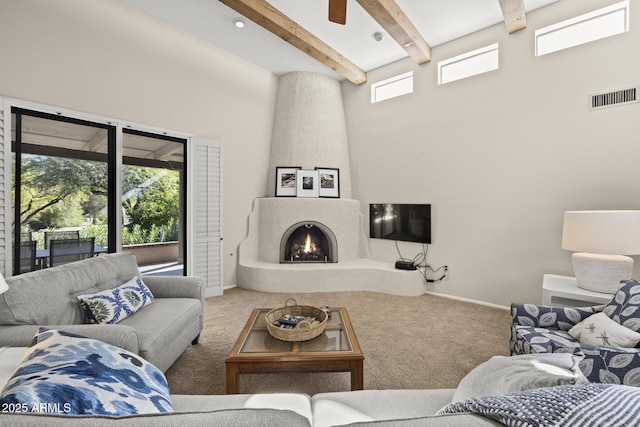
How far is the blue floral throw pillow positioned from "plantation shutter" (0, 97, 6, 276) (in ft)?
7.26

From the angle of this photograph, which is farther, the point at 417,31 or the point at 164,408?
the point at 417,31

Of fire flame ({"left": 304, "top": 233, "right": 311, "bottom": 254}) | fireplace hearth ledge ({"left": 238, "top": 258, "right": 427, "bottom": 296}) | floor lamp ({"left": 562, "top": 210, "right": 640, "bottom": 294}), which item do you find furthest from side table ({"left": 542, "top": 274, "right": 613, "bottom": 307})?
fire flame ({"left": 304, "top": 233, "right": 311, "bottom": 254})

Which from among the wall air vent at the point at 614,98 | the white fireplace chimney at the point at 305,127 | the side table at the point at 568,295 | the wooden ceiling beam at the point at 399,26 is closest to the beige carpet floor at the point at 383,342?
the side table at the point at 568,295

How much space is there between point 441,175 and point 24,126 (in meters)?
A: 4.51

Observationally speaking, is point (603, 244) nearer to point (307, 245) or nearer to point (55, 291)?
point (307, 245)

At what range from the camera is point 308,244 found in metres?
4.62

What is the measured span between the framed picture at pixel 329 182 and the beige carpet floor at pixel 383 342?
1.58 metres

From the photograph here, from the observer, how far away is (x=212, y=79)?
13.0ft

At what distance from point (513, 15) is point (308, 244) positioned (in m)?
3.75

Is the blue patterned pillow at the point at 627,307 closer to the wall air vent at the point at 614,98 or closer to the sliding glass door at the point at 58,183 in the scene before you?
the wall air vent at the point at 614,98

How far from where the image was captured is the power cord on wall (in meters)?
3.91

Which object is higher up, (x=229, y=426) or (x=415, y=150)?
(x=415, y=150)

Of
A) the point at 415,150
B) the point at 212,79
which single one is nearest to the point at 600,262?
the point at 415,150

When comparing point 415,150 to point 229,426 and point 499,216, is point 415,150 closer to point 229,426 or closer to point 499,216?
point 499,216
